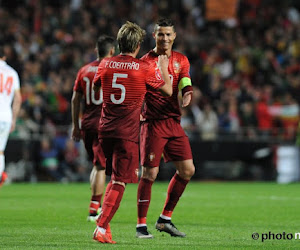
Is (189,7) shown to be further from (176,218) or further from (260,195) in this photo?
(176,218)

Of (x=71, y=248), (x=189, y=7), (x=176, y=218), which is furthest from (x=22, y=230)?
(x=189, y=7)

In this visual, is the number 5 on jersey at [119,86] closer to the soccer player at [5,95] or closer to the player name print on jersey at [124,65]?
the player name print on jersey at [124,65]

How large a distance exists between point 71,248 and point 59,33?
17.6m

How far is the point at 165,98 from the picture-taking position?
927 cm

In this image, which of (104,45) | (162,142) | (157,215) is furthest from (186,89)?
(157,215)

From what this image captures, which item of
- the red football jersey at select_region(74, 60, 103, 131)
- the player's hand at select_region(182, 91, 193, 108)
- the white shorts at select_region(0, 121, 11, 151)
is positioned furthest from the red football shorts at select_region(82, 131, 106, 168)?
the player's hand at select_region(182, 91, 193, 108)

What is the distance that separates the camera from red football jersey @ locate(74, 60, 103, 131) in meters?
10.8

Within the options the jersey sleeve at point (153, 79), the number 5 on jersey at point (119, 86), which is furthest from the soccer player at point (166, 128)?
the number 5 on jersey at point (119, 86)

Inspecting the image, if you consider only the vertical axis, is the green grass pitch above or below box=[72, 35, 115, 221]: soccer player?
below

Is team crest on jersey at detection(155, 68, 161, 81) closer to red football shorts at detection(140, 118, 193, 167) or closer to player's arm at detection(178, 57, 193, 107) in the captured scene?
player's arm at detection(178, 57, 193, 107)

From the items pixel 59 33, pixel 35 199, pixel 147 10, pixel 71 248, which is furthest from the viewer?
pixel 147 10

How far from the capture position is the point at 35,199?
14.4 meters

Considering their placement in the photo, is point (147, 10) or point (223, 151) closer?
point (223, 151)

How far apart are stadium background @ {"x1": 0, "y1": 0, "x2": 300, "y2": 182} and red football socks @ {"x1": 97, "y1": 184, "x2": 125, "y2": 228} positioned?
38.8 ft
